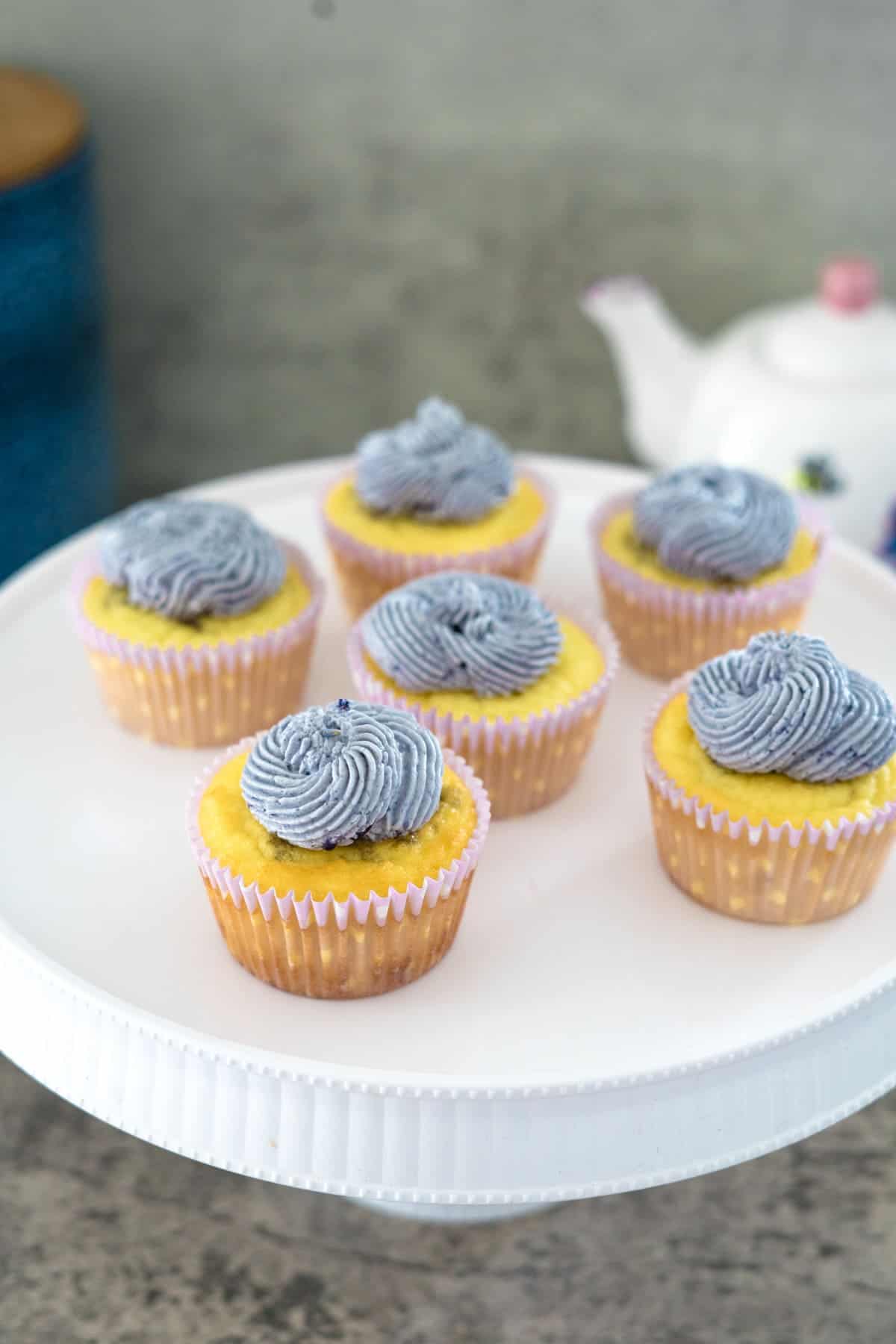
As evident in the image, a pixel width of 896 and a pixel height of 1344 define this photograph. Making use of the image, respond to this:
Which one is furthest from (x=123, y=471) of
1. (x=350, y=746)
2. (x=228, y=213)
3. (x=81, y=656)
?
(x=350, y=746)

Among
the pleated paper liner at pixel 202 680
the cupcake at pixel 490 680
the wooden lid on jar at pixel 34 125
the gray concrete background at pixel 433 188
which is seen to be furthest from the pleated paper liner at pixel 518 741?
the gray concrete background at pixel 433 188

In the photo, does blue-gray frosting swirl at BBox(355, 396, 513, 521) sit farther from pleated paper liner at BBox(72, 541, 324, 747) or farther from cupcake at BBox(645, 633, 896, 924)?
cupcake at BBox(645, 633, 896, 924)

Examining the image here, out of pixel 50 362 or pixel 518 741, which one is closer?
pixel 518 741

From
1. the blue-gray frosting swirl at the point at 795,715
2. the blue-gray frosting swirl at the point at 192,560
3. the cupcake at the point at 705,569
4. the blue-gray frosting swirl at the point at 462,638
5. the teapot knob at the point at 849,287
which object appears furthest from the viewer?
the teapot knob at the point at 849,287

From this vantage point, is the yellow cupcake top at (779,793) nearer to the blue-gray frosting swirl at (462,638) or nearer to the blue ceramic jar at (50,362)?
the blue-gray frosting swirl at (462,638)

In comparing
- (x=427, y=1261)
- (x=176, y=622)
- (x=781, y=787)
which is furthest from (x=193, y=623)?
(x=427, y=1261)

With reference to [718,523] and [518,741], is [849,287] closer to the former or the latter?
[718,523]
